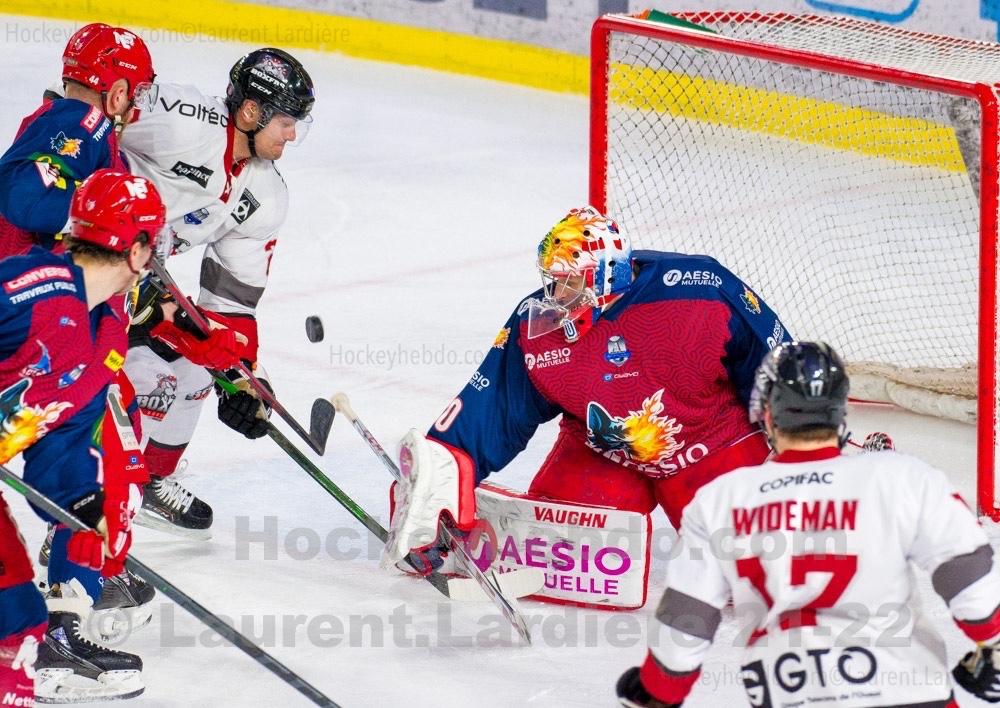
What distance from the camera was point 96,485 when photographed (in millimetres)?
2881

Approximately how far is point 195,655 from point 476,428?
758 millimetres

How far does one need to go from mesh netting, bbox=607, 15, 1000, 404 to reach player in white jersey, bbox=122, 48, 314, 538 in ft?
5.04

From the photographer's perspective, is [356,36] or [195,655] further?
[356,36]

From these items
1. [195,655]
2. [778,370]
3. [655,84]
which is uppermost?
[655,84]

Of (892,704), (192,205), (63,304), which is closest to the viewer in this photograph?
(892,704)

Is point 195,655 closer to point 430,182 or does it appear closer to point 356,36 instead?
point 430,182

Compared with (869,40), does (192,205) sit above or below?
below

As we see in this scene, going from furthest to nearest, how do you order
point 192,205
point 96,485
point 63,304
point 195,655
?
point 192,205
point 195,655
point 96,485
point 63,304

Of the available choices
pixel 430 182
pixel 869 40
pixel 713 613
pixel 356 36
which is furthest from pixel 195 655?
pixel 356 36

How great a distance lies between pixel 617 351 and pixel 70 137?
4.00 ft

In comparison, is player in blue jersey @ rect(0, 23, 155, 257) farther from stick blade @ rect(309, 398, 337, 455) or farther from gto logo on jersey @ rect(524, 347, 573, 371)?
gto logo on jersey @ rect(524, 347, 573, 371)

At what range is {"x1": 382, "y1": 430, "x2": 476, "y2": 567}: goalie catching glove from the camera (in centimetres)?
339

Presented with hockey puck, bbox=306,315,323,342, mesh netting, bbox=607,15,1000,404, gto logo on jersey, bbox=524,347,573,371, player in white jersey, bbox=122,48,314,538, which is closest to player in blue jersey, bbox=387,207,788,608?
gto logo on jersey, bbox=524,347,573,371
